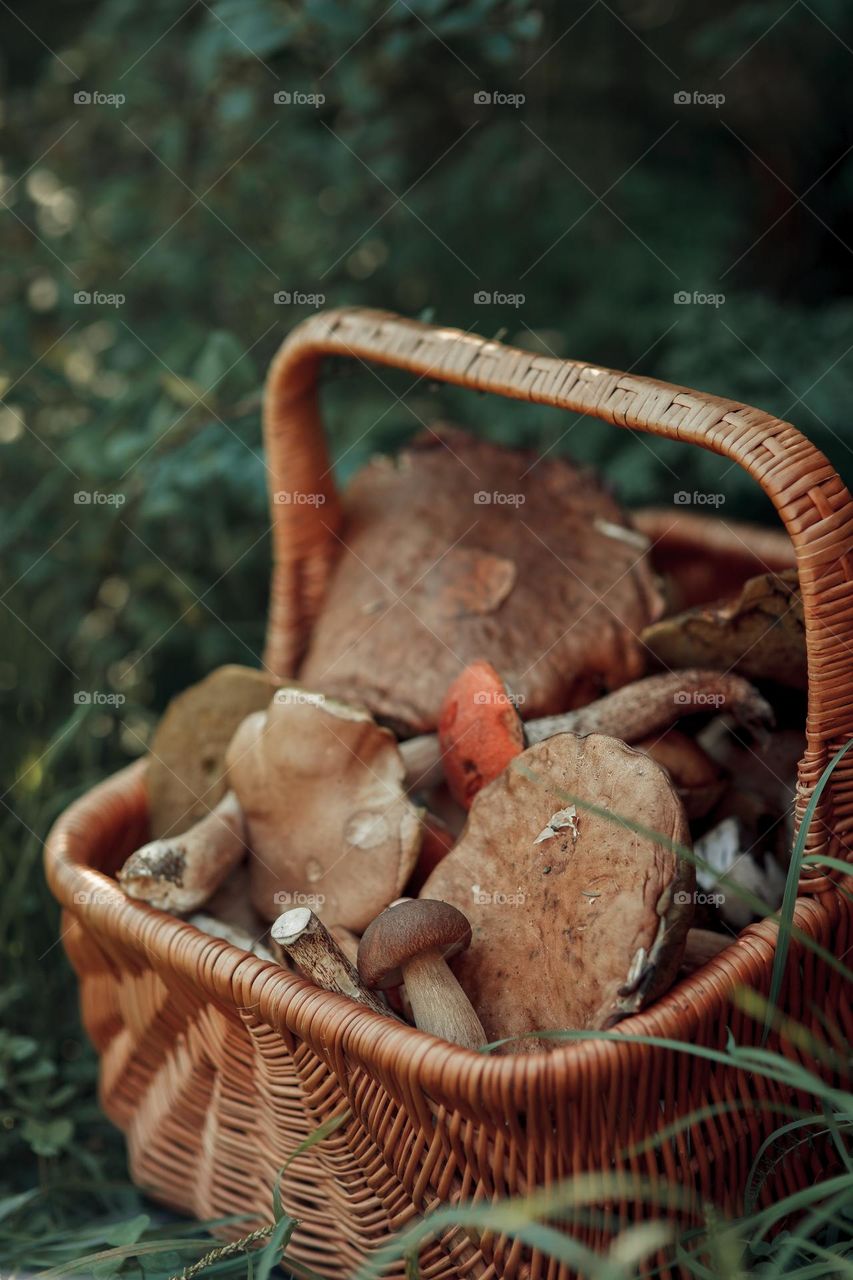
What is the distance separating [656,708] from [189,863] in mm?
764

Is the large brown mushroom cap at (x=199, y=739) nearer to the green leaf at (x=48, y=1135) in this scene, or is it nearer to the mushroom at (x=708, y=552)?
the green leaf at (x=48, y=1135)

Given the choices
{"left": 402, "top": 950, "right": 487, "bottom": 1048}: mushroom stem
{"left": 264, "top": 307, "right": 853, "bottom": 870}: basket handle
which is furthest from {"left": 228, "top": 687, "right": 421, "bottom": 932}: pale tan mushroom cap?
{"left": 264, "top": 307, "right": 853, "bottom": 870}: basket handle

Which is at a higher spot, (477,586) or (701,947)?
(477,586)

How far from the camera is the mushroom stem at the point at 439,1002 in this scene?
1.28 meters

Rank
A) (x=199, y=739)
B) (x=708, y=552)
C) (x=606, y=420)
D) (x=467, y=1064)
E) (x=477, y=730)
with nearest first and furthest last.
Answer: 1. (x=467, y=1064)
2. (x=606, y=420)
3. (x=477, y=730)
4. (x=199, y=739)
5. (x=708, y=552)

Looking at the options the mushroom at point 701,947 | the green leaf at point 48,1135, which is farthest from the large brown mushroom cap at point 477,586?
the green leaf at point 48,1135

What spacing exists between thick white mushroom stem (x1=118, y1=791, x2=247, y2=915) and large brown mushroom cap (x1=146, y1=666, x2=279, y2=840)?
0.14 m

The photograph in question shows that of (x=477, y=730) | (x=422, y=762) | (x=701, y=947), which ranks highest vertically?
(x=477, y=730)

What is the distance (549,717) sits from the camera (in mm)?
1701

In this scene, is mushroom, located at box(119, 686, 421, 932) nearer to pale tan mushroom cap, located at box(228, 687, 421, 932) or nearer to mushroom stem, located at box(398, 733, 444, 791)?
pale tan mushroom cap, located at box(228, 687, 421, 932)

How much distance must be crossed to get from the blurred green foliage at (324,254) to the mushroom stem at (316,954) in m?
1.26

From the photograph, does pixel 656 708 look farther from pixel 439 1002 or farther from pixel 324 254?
pixel 324 254

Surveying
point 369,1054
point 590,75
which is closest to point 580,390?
point 369,1054

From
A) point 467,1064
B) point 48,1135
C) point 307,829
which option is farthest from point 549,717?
point 48,1135
